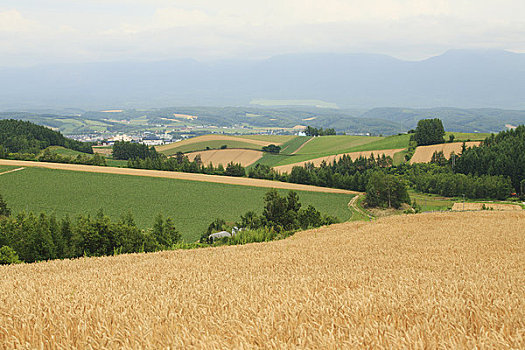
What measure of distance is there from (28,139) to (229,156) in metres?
73.2

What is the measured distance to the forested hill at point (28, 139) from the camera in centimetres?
13825

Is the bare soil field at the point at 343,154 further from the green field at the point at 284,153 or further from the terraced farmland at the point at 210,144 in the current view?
the terraced farmland at the point at 210,144

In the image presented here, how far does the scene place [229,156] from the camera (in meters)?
153

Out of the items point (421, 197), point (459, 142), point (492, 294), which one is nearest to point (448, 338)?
point (492, 294)

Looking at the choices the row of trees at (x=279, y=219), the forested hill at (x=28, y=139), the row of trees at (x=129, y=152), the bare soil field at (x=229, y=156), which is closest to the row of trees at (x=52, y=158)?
the forested hill at (x=28, y=139)

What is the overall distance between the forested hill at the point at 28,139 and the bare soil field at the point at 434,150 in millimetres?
120992

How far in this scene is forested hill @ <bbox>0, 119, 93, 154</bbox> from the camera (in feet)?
454

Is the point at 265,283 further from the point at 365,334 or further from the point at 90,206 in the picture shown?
the point at 90,206

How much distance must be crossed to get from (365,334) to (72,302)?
4581 mm

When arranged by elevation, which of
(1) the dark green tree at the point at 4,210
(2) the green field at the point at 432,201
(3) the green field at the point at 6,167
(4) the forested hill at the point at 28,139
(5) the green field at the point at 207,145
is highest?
(4) the forested hill at the point at 28,139

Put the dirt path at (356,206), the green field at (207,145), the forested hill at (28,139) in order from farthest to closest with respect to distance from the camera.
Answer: the green field at (207,145), the forested hill at (28,139), the dirt path at (356,206)

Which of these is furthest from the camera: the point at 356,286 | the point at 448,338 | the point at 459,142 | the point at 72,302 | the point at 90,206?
the point at 459,142

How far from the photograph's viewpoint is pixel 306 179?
102000 mm

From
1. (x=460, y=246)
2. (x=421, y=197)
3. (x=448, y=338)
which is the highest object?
(x=448, y=338)
